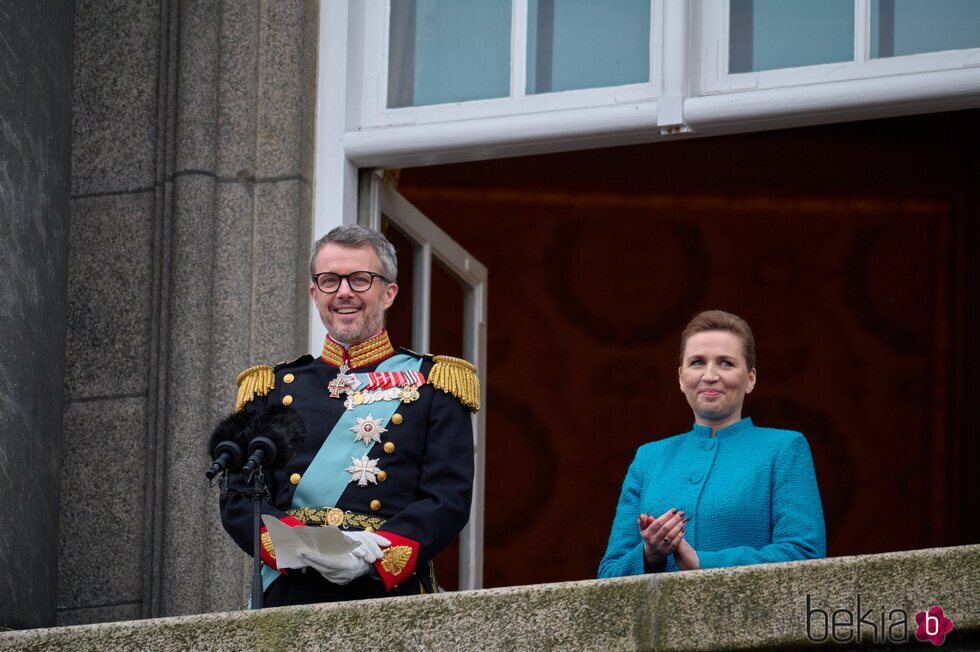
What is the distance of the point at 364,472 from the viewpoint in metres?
4.83

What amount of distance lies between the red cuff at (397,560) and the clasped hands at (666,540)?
54cm

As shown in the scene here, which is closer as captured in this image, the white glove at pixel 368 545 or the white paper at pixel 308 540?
the white paper at pixel 308 540

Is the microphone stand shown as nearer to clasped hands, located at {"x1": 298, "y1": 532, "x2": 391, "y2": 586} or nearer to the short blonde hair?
clasped hands, located at {"x1": 298, "y1": 532, "x2": 391, "y2": 586}

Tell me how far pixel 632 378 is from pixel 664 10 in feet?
13.1

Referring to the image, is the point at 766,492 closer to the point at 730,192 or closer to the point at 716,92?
the point at 716,92

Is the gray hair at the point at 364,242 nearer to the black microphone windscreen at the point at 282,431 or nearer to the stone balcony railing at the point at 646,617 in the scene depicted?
the black microphone windscreen at the point at 282,431

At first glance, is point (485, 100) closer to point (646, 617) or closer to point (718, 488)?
point (718, 488)

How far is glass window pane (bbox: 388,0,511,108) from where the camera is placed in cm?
643

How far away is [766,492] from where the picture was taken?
15.6 feet

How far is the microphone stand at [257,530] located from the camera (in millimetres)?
4367

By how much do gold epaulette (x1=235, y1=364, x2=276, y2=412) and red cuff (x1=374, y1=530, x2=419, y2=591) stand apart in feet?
2.00

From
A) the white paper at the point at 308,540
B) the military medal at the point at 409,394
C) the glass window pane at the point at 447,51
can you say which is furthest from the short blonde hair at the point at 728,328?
the glass window pane at the point at 447,51

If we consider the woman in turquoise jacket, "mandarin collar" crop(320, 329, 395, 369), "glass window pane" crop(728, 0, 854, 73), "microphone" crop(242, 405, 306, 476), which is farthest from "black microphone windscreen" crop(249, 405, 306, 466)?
"glass window pane" crop(728, 0, 854, 73)

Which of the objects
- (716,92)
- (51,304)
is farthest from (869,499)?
(51,304)
